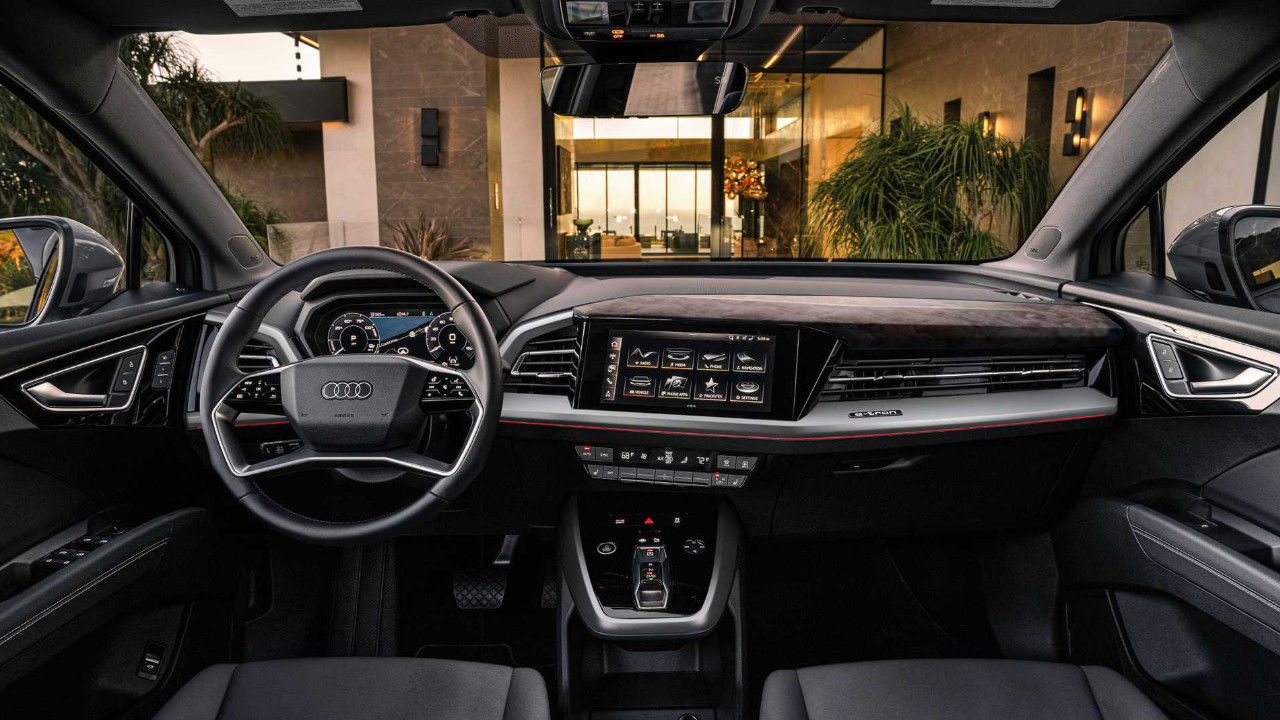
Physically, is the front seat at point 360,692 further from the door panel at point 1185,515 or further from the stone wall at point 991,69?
the stone wall at point 991,69

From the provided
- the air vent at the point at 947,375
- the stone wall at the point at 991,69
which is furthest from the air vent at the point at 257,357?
the stone wall at the point at 991,69

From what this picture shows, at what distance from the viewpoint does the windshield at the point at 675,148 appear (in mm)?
3524

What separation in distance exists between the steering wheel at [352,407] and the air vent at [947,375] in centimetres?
74

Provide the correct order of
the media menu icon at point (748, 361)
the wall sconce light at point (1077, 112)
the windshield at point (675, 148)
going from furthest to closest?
1. the wall sconce light at point (1077, 112)
2. the windshield at point (675, 148)
3. the media menu icon at point (748, 361)

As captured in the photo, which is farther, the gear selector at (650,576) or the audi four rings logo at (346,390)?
the gear selector at (650,576)

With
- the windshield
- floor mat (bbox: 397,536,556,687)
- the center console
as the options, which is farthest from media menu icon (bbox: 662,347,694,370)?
the windshield

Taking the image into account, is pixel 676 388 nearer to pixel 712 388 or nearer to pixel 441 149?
pixel 712 388

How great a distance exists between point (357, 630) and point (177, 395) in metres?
0.79

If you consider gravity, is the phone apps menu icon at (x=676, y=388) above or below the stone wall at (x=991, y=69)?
below

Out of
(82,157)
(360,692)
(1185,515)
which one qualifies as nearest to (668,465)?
(360,692)

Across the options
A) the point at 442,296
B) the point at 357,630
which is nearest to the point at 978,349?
the point at 442,296

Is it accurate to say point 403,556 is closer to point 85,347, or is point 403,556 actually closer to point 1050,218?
point 85,347

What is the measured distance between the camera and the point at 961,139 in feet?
13.0

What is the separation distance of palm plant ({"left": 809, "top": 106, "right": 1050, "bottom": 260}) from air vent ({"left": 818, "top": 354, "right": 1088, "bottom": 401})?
182cm
